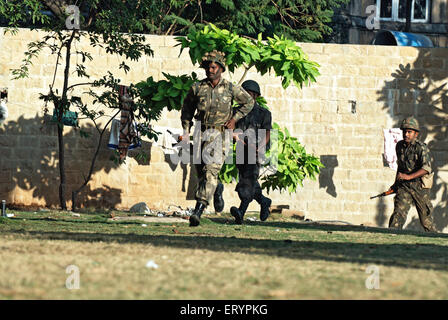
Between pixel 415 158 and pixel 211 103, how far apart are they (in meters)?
4.55

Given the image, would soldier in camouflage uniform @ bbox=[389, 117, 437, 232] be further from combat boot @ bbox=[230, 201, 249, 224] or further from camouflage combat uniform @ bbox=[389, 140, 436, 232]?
combat boot @ bbox=[230, 201, 249, 224]

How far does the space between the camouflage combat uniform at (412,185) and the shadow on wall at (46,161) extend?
16.8 ft

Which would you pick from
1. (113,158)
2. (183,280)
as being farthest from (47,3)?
(183,280)

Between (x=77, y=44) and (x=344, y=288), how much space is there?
1172 centimetres

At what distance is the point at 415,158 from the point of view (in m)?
14.2

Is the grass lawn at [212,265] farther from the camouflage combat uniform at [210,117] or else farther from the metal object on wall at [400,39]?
the metal object on wall at [400,39]

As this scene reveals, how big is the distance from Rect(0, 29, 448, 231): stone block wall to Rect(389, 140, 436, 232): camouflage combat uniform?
2.94 meters

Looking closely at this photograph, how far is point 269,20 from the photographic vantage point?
23766mm

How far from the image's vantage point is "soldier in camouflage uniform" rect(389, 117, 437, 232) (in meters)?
14.1

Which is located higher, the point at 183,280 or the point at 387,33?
the point at 387,33

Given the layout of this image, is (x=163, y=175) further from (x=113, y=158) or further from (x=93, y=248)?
(x=93, y=248)
